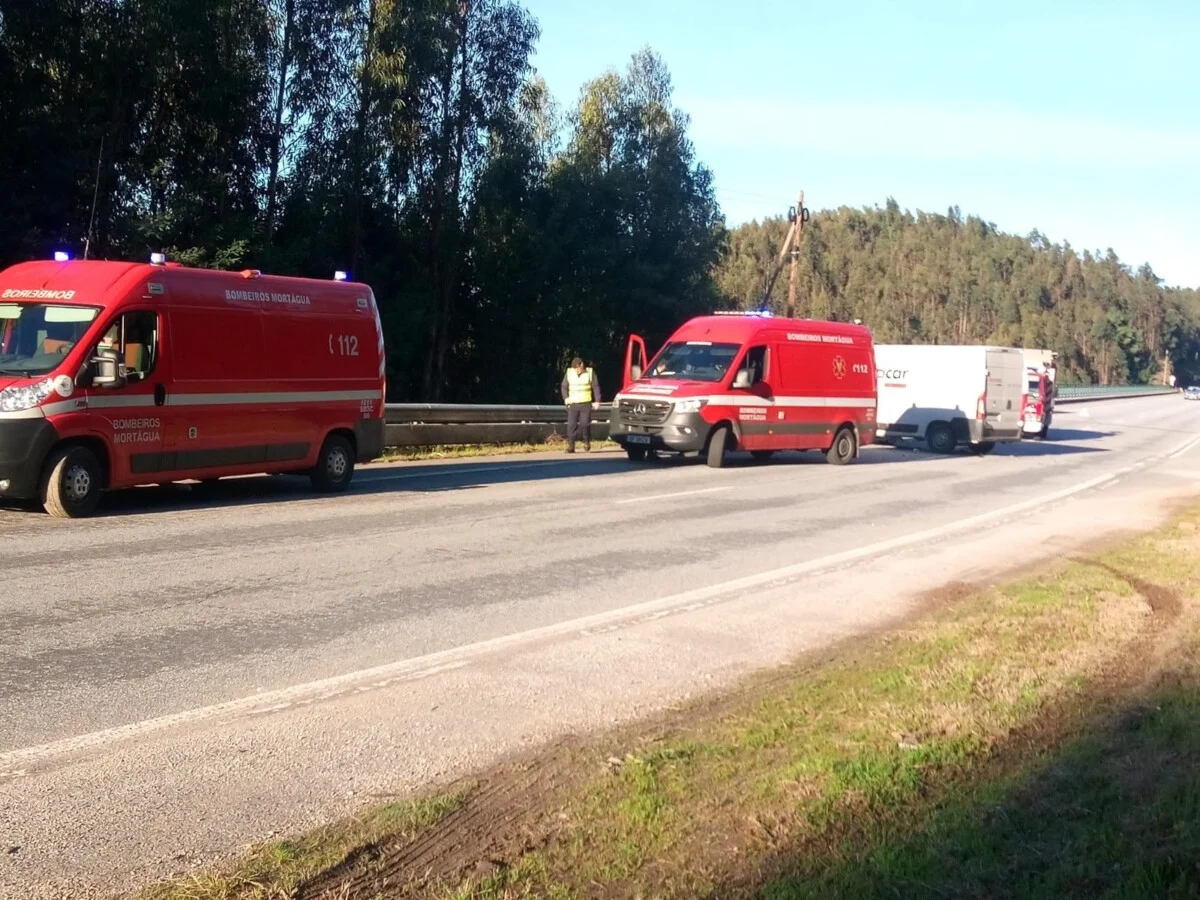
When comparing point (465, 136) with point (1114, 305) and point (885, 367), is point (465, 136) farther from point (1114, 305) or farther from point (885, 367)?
point (1114, 305)

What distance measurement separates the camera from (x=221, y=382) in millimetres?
13945

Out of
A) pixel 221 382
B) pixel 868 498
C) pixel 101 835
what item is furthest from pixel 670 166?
pixel 101 835

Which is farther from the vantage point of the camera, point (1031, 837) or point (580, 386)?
point (580, 386)

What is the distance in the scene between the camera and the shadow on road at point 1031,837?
4195 mm

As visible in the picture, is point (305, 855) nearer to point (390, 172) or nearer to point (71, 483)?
point (71, 483)

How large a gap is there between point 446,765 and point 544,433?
20017 mm

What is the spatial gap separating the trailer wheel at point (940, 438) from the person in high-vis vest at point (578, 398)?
10.2 m

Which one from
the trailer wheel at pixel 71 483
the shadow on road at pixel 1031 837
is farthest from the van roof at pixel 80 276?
the shadow on road at pixel 1031 837

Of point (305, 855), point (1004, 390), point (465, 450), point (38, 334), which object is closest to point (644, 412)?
point (465, 450)

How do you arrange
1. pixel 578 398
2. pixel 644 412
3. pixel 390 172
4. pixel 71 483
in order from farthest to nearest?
pixel 390 172, pixel 578 398, pixel 644 412, pixel 71 483

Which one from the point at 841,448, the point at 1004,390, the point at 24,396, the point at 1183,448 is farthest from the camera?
the point at 1183,448

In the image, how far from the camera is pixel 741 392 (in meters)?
22.1

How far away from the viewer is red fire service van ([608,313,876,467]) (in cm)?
2169

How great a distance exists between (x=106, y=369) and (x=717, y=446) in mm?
11643
